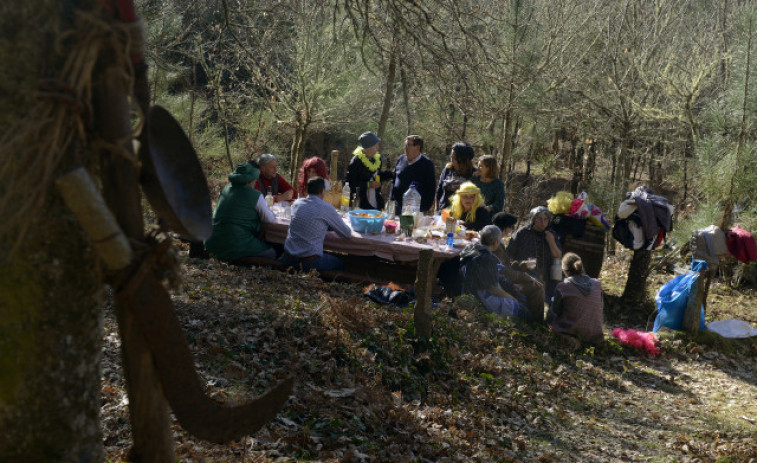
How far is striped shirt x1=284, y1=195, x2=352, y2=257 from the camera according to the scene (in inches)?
285

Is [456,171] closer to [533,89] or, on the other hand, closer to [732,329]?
[732,329]

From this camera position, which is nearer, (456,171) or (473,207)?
(473,207)

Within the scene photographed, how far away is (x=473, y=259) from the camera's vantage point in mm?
6859

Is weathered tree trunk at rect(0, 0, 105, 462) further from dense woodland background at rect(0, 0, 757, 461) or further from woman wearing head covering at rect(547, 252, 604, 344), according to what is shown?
woman wearing head covering at rect(547, 252, 604, 344)

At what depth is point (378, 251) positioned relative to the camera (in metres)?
7.34

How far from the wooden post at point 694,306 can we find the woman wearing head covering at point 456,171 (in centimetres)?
315

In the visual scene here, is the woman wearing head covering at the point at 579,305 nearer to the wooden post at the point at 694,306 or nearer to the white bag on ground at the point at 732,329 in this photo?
the wooden post at the point at 694,306

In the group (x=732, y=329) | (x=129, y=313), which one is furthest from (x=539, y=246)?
(x=129, y=313)

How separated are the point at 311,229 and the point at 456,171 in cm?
272

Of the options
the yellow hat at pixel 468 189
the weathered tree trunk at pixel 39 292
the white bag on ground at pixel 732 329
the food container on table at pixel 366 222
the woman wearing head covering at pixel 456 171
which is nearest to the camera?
the weathered tree trunk at pixel 39 292

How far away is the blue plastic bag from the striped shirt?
13.5ft

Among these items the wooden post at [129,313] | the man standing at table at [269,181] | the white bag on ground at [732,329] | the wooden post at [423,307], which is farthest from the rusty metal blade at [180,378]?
the white bag on ground at [732,329]

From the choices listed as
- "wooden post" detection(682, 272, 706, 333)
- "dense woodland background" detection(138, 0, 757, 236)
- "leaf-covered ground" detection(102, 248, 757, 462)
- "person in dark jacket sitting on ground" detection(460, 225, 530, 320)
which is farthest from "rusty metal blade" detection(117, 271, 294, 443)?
"wooden post" detection(682, 272, 706, 333)

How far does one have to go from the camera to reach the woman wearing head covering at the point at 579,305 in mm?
6875
